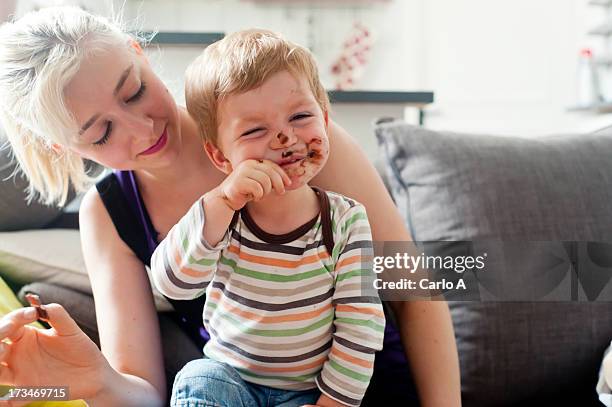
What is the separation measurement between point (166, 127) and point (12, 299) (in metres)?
0.36

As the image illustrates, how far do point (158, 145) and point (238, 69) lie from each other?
0.16m

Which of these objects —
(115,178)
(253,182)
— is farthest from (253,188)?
(115,178)

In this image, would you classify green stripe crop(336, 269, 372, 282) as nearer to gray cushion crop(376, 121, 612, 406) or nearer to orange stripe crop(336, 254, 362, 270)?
orange stripe crop(336, 254, 362, 270)

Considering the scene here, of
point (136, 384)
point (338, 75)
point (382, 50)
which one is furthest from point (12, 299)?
point (382, 50)

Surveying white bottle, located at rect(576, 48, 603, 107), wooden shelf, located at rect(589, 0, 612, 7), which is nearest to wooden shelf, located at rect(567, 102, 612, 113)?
white bottle, located at rect(576, 48, 603, 107)

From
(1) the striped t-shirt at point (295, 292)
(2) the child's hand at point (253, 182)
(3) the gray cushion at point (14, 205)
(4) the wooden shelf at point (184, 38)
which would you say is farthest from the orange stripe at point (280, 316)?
(4) the wooden shelf at point (184, 38)

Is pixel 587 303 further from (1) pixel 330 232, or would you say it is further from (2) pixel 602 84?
(2) pixel 602 84

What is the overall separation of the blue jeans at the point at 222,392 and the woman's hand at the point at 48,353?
97 millimetres

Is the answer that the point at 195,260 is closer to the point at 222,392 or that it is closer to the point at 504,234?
the point at 222,392

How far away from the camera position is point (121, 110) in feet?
2.03

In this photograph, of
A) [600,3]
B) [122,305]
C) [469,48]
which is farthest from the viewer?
[469,48]

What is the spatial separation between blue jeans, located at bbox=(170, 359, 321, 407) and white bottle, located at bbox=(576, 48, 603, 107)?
225 centimetres

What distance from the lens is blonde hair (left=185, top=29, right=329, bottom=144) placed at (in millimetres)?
549

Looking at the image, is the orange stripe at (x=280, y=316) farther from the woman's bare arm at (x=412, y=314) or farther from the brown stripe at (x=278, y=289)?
the woman's bare arm at (x=412, y=314)
